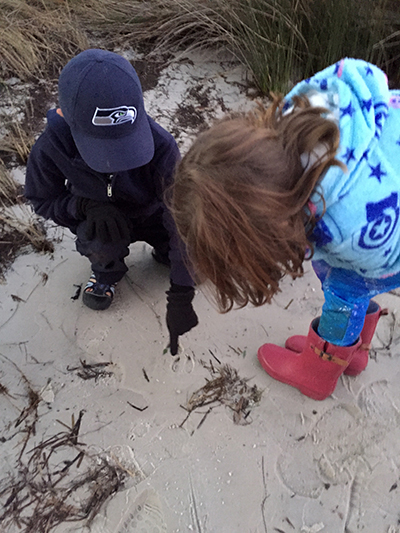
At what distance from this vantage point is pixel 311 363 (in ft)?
4.71

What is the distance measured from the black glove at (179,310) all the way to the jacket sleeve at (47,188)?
495mm

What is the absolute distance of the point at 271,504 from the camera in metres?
1.29

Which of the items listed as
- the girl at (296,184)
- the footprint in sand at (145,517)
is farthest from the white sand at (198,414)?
the girl at (296,184)

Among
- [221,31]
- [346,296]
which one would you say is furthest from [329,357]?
[221,31]

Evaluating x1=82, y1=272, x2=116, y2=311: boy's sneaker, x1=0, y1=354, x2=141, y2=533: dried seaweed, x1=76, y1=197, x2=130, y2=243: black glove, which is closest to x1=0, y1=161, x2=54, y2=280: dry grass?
x1=82, y1=272, x2=116, y2=311: boy's sneaker

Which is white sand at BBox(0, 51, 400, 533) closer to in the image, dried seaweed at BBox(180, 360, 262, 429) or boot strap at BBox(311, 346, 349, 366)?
dried seaweed at BBox(180, 360, 262, 429)

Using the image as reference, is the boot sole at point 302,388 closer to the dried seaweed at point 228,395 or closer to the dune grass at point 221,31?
the dried seaweed at point 228,395

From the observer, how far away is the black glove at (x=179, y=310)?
1479 millimetres

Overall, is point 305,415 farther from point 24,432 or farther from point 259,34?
point 259,34

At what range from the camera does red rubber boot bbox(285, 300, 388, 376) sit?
146cm

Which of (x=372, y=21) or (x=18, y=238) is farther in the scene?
(x=372, y=21)

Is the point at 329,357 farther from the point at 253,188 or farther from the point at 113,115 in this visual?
the point at 113,115

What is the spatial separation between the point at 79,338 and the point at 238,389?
0.65 m

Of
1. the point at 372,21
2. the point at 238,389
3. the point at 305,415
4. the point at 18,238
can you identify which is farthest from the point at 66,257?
the point at 372,21
